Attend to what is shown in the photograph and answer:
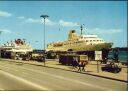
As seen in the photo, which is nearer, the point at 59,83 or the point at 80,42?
the point at 59,83

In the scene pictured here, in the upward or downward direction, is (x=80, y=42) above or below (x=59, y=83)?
above

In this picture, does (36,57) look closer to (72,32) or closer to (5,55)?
(5,55)

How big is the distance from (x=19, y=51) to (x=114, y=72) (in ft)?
325

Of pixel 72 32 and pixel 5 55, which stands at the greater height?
pixel 72 32

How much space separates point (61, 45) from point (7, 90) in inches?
5366

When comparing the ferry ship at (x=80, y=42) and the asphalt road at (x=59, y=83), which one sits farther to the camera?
the ferry ship at (x=80, y=42)

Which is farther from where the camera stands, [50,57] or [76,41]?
[76,41]

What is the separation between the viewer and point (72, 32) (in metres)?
157

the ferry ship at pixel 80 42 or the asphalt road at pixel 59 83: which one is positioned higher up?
the ferry ship at pixel 80 42

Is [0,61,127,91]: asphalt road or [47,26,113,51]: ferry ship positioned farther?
[47,26,113,51]: ferry ship

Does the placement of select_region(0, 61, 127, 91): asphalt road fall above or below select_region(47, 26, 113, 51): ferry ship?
below

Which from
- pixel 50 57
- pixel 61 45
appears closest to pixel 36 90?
pixel 50 57

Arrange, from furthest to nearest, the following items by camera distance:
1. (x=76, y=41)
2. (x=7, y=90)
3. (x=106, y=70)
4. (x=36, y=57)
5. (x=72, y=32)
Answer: (x=72, y=32)
(x=76, y=41)
(x=36, y=57)
(x=106, y=70)
(x=7, y=90)

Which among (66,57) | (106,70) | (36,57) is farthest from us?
(36,57)
